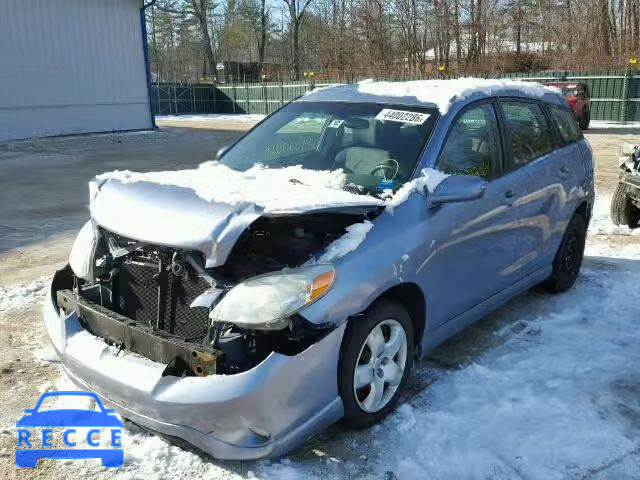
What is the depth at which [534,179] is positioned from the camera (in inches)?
170

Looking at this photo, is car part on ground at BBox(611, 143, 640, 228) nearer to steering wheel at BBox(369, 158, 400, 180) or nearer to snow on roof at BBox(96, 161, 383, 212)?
steering wheel at BBox(369, 158, 400, 180)

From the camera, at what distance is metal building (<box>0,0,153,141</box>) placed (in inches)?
757

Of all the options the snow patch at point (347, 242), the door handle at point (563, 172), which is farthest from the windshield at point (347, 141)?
the door handle at point (563, 172)

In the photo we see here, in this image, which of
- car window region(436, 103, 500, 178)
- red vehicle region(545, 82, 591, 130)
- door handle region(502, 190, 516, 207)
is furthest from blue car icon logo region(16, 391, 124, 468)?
red vehicle region(545, 82, 591, 130)

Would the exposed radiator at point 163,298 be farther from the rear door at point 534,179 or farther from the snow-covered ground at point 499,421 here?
the rear door at point 534,179

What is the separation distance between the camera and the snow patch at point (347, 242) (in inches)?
111

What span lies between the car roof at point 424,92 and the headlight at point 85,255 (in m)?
1.91

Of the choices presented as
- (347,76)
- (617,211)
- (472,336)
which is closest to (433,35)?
(347,76)

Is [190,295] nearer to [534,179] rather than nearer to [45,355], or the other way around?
[45,355]

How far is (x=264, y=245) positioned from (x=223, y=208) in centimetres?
35

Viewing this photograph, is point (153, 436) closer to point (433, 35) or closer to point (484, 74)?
point (484, 74)

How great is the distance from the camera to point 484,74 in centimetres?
3073

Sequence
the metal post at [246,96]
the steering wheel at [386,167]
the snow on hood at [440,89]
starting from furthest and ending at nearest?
the metal post at [246,96] → the snow on hood at [440,89] → the steering wheel at [386,167]

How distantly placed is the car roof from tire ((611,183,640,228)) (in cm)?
329
